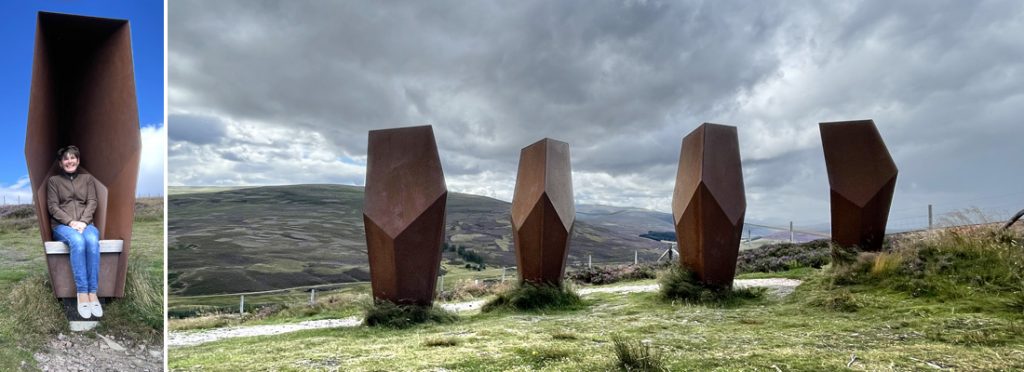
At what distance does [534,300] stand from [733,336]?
158 inches

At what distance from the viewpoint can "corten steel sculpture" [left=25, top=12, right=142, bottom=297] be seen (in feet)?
14.4

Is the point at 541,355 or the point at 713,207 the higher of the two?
the point at 713,207

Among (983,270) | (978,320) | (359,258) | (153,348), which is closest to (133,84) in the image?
(153,348)

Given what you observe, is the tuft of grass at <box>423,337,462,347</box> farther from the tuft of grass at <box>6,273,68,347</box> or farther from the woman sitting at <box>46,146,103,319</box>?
the tuft of grass at <box>6,273,68,347</box>

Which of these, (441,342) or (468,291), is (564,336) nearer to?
(441,342)

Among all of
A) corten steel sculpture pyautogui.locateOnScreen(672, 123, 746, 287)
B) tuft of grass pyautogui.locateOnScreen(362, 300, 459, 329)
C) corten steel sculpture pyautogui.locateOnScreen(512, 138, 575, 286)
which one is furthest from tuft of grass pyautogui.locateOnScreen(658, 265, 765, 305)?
tuft of grass pyautogui.locateOnScreen(362, 300, 459, 329)

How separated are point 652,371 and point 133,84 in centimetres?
465

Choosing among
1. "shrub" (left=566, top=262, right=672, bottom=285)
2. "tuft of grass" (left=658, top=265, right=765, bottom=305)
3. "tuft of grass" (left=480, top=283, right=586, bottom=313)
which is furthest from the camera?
"shrub" (left=566, top=262, right=672, bottom=285)

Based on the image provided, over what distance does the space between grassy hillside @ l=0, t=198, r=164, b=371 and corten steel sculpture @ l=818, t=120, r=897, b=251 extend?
10.4m

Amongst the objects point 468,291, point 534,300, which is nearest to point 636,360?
point 534,300

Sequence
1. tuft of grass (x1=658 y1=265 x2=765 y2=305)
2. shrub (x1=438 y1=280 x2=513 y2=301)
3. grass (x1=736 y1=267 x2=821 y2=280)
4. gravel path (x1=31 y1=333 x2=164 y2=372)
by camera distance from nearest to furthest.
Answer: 1. gravel path (x1=31 y1=333 x2=164 y2=372)
2. tuft of grass (x1=658 y1=265 x2=765 y2=305)
3. grass (x1=736 y1=267 x2=821 y2=280)
4. shrub (x1=438 y1=280 x2=513 y2=301)

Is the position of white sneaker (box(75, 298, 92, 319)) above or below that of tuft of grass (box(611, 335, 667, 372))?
above

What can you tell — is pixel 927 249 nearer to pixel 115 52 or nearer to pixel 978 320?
pixel 978 320

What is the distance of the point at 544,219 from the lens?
964 cm
